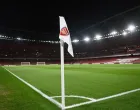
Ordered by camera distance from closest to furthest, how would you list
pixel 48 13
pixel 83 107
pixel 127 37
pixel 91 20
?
pixel 83 107 → pixel 48 13 → pixel 91 20 → pixel 127 37

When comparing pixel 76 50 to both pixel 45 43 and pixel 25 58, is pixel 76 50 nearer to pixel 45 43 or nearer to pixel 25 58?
pixel 45 43

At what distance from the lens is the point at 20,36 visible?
76312 mm

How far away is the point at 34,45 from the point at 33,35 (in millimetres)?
7773

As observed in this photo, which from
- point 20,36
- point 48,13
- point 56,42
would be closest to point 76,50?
point 56,42

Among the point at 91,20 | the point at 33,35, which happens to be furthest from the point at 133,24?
the point at 33,35

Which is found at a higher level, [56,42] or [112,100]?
[56,42]

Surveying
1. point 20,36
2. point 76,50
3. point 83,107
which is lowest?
point 83,107

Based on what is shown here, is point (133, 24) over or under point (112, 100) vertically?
→ over

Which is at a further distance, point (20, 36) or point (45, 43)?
point (45, 43)

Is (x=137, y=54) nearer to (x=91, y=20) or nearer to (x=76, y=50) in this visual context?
(x=91, y=20)

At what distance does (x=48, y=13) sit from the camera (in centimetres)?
4322

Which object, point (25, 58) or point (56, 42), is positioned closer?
point (25, 58)

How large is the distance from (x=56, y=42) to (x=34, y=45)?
11155mm

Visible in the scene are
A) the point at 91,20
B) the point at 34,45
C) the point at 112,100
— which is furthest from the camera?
the point at 34,45
